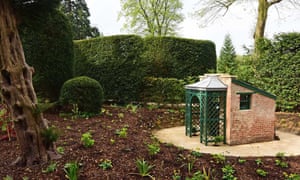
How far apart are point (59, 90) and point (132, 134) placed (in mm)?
3270

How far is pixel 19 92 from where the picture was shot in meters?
2.62

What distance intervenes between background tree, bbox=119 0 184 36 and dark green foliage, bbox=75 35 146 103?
11.5 meters

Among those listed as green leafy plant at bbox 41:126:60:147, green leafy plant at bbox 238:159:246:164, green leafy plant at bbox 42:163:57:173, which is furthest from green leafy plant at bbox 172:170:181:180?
green leafy plant at bbox 41:126:60:147

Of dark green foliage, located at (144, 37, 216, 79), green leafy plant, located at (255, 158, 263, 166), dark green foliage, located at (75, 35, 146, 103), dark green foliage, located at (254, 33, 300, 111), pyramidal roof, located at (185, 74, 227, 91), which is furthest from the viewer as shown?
dark green foliage, located at (144, 37, 216, 79)

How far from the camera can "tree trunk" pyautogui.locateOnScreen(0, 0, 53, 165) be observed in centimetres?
260

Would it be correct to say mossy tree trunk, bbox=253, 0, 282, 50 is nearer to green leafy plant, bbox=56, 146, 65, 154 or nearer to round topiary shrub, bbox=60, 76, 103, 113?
round topiary shrub, bbox=60, 76, 103, 113

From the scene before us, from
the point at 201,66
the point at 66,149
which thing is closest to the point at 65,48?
the point at 66,149

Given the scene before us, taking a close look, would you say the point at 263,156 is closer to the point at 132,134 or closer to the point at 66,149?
the point at 132,134

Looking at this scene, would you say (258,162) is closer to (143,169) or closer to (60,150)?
(143,169)

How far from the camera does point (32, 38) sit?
6.11m

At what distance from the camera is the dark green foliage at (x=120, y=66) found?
337 inches

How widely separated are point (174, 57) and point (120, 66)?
2.24 metres

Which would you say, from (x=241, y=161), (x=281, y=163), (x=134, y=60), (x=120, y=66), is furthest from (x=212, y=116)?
(x=120, y=66)

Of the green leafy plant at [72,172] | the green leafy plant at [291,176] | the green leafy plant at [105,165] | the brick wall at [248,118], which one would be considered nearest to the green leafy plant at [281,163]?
the green leafy plant at [291,176]
